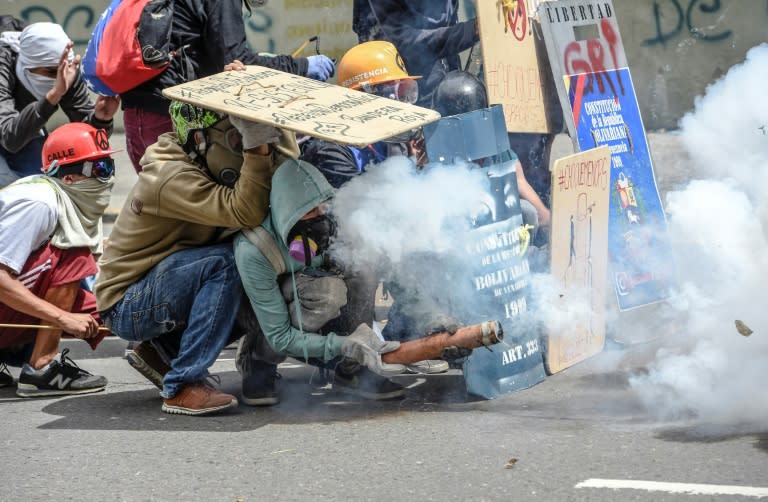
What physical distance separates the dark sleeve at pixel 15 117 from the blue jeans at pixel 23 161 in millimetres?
111

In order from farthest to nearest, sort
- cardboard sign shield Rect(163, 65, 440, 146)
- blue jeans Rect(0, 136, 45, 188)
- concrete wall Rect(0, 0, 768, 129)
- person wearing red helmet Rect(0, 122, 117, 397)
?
concrete wall Rect(0, 0, 768, 129), blue jeans Rect(0, 136, 45, 188), person wearing red helmet Rect(0, 122, 117, 397), cardboard sign shield Rect(163, 65, 440, 146)

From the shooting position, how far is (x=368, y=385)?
4.41 meters

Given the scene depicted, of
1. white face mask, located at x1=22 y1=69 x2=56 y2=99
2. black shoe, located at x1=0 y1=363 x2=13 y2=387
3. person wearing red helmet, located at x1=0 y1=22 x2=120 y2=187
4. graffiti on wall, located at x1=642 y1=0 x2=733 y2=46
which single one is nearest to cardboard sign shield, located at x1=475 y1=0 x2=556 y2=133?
person wearing red helmet, located at x1=0 y1=22 x2=120 y2=187

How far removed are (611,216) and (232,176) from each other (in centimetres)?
158

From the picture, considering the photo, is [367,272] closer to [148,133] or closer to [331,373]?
[331,373]

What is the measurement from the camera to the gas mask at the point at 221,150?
416 cm

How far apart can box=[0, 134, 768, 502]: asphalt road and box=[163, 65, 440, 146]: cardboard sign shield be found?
1.03 metres

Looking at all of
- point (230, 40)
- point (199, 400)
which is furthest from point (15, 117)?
point (199, 400)

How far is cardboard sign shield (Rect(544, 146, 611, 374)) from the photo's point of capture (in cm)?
416

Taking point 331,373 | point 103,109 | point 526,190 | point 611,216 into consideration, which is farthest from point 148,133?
point 611,216

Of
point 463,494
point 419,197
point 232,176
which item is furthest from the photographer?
point 232,176

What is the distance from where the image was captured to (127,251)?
170 inches

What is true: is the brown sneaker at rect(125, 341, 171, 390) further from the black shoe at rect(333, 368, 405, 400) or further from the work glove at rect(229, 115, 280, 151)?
the work glove at rect(229, 115, 280, 151)

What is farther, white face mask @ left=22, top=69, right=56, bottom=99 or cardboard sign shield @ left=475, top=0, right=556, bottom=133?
white face mask @ left=22, top=69, right=56, bottom=99
